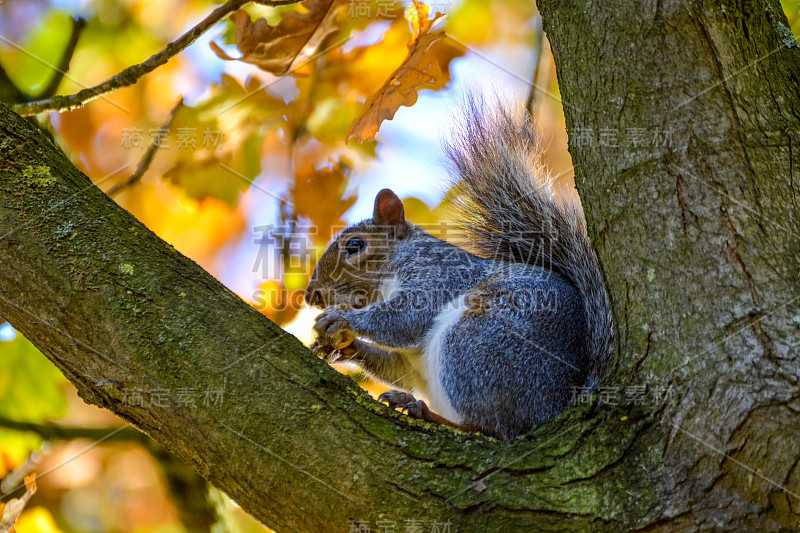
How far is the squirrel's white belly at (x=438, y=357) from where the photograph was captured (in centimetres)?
261

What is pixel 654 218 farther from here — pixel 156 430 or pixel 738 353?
pixel 156 430

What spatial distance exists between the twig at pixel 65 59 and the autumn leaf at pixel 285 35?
0.74m

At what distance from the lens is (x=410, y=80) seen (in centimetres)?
272

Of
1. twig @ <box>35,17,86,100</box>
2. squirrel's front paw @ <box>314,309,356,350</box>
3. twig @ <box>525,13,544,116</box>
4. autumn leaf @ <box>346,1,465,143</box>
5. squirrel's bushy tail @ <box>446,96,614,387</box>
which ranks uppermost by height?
twig @ <box>35,17,86,100</box>

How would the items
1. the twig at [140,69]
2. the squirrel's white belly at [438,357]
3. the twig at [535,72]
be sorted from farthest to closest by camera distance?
the twig at [535,72] → the squirrel's white belly at [438,357] → the twig at [140,69]

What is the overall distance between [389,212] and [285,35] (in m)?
1.00

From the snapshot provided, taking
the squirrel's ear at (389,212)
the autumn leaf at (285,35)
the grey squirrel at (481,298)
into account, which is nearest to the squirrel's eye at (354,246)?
the grey squirrel at (481,298)

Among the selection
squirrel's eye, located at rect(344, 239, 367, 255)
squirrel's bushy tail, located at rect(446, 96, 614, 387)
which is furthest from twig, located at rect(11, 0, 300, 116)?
squirrel's eye, located at rect(344, 239, 367, 255)

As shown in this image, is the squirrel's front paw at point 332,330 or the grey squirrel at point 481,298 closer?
the grey squirrel at point 481,298

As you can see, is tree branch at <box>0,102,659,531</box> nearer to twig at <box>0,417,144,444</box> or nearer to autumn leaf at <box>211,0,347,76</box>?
autumn leaf at <box>211,0,347,76</box>

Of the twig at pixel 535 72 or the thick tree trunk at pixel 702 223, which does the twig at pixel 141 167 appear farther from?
the thick tree trunk at pixel 702 223

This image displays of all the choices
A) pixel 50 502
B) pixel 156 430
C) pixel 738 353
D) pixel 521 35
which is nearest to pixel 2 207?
pixel 156 430

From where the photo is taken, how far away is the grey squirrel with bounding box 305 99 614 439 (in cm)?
247

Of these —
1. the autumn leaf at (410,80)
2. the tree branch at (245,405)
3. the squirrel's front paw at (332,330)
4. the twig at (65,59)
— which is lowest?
the tree branch at (245,405)
